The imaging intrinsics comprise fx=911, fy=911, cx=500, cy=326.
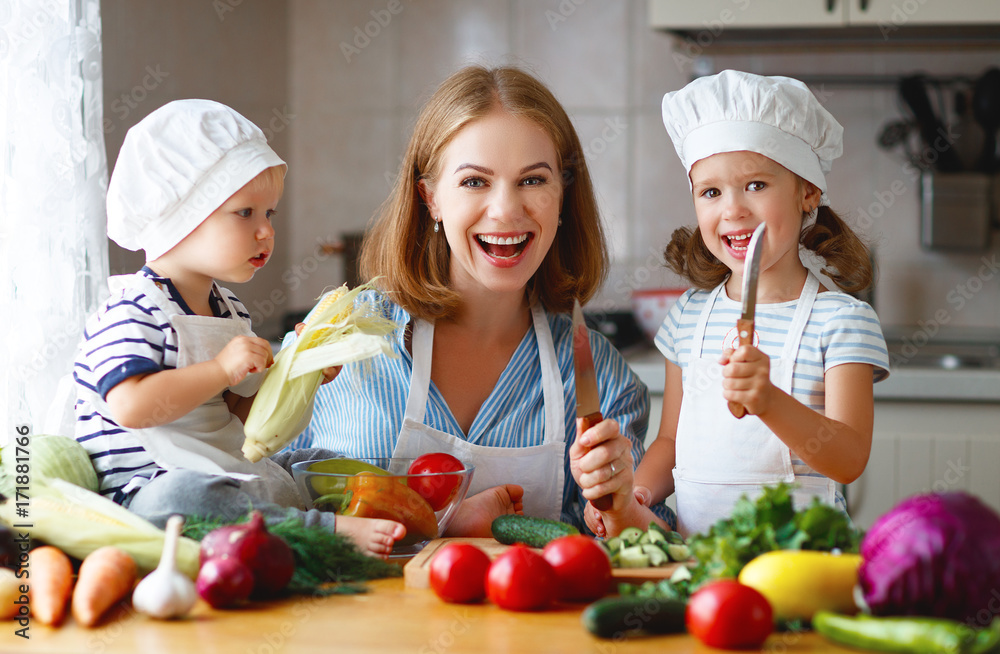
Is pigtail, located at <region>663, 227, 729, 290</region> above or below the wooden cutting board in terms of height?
above

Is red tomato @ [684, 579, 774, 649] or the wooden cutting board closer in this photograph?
red tomato @ [684, 579, 774, 649]

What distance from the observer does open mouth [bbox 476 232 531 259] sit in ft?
4.53

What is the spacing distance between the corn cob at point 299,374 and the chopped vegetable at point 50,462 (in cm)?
17

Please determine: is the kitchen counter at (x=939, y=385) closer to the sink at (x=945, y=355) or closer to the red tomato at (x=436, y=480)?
the sink at (x=945, y=355)

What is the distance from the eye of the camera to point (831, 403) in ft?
4.09

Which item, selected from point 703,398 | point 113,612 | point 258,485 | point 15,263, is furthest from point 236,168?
point 703,398

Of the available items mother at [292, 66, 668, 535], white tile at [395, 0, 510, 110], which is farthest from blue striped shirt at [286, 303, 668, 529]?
white tile at [395, 0, 510, 110]

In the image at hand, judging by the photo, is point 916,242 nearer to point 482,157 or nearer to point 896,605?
point 482,157

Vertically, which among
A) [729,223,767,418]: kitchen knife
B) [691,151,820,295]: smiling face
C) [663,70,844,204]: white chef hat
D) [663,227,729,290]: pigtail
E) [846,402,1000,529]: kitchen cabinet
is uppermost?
[663,70,844,204]: white chef hat

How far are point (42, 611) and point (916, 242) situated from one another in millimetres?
2805

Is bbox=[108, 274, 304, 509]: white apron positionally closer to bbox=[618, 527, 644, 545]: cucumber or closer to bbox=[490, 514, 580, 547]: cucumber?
bbox=[490, 514, 580, 547]: cucumber

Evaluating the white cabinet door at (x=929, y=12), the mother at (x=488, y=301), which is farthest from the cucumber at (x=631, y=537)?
the white cabinet door at (x=929, y=12)

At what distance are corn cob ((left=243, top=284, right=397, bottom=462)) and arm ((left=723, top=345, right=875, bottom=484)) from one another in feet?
1.34

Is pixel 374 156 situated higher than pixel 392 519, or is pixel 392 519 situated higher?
pixel 374 156
